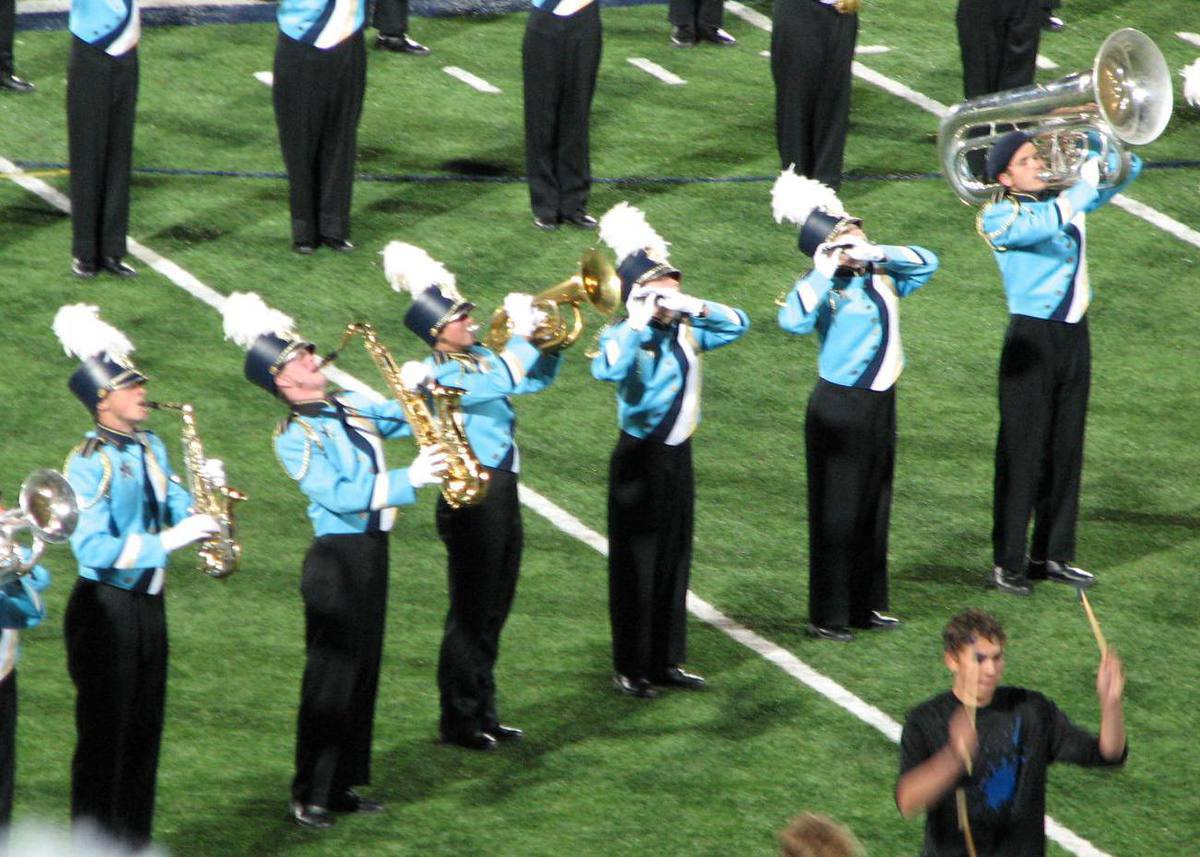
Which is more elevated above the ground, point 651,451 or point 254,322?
point 254,322

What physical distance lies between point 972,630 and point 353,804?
2458 mm

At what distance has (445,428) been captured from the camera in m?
7.53

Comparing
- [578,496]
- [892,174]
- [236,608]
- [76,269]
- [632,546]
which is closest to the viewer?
[632,546]

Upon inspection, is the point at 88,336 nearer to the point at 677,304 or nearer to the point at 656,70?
the point at 677,304

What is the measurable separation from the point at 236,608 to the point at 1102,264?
188 inches

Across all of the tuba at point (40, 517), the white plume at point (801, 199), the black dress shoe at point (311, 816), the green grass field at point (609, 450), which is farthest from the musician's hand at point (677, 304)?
the tuba at point (40, 517)

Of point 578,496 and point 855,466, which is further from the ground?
point 855,466

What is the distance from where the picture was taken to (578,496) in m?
9.77

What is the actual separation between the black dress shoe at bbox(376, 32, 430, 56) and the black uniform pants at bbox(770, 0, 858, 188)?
2.61 m

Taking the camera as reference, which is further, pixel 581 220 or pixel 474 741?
pixel 581 220

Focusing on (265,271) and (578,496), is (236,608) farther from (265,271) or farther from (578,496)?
(265,271)

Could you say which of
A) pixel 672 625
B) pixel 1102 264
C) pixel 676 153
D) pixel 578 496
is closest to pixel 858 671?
pixel 672 625

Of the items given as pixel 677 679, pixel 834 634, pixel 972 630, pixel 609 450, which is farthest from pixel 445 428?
pixel 609 450

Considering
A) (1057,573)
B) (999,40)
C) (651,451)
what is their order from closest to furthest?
(651,451) < (1057,573) < (999,40)
